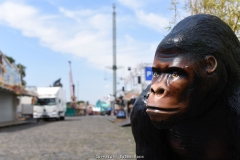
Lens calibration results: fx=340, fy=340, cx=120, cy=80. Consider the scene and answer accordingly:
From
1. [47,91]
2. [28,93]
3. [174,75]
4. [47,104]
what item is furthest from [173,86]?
[47,91]

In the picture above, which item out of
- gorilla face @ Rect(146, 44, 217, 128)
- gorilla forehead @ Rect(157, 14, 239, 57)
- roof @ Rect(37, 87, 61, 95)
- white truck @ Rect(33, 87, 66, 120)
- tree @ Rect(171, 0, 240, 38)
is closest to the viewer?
gorilla face @ Rect(146, 44, 217, 128)

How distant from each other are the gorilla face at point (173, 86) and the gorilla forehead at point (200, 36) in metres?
0.04

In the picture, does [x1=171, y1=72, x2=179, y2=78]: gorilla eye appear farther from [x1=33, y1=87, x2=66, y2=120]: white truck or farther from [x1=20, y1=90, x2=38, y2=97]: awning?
[x1=33, y1=87, x2=66, y2=120]: white truck

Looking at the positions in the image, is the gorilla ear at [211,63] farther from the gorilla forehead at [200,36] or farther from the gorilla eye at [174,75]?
the gorilla eye at [174,75]

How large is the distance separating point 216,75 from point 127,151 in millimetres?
6427

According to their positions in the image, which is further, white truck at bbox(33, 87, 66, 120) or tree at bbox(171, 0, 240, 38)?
white truck at bbox(33, 87, 66, 120)

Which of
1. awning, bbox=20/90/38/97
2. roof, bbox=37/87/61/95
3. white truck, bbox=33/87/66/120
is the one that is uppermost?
roof, bbox=37/87/61/95

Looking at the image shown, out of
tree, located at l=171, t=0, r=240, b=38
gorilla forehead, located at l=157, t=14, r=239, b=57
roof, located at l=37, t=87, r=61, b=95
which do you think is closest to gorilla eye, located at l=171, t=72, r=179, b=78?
gorilla forehead, located at l=157, t=14, r=239, b=57

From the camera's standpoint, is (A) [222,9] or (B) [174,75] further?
(A) [222,9]

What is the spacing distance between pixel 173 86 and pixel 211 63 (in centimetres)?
25

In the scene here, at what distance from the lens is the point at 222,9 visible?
244 inches

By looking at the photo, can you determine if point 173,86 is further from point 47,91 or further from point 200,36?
point 47,91

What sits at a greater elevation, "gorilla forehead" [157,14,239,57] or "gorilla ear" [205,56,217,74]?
"gorilla forehead" [157,14,239,57]

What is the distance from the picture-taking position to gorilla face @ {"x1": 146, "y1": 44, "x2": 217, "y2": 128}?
1540mm
